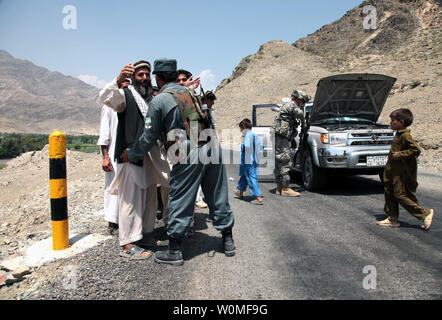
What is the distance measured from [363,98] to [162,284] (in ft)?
22.7

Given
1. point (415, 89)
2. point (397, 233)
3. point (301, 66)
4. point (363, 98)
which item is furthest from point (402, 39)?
point (397, 233)

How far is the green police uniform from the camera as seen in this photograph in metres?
4.30

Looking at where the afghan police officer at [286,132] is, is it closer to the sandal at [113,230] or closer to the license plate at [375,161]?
the license plate at [375,161]

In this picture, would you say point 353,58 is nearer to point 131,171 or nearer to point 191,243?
point 191,243

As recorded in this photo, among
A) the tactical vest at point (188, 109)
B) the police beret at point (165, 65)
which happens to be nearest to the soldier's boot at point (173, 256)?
the tactical vest at point (188, 109)

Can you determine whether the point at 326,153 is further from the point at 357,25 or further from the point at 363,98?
the point at 357,25

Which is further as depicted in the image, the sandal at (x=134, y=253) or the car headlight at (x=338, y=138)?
the car headlight at (x=338, y=138)

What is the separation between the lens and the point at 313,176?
6.95 m

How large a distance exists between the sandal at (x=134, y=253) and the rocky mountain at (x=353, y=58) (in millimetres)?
23453

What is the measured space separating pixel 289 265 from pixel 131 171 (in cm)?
191

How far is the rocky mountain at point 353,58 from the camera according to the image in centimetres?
3441

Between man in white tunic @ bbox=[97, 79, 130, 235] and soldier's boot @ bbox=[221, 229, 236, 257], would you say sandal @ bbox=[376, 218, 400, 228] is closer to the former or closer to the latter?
soldier's boot @ bbox=[221, 229, 236, 257]

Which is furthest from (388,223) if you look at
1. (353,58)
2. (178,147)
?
(353,58)
